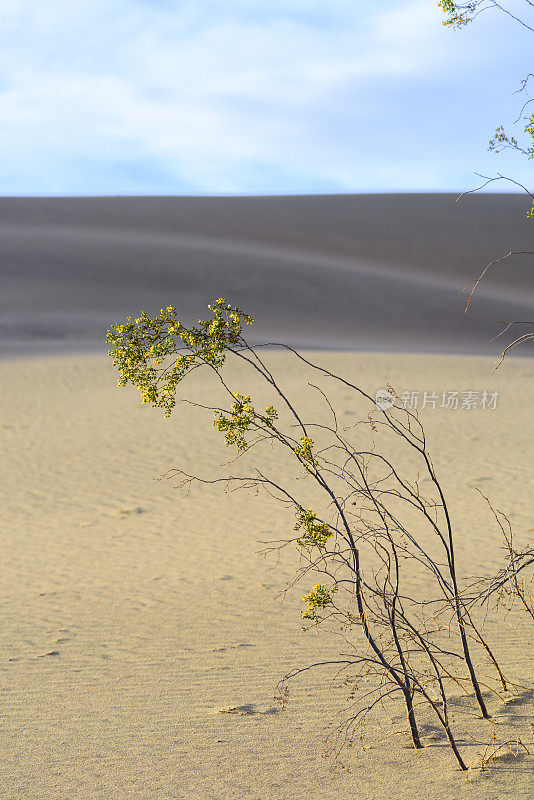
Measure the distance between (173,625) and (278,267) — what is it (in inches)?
954

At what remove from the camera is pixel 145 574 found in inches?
293

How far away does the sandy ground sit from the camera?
12.2ft

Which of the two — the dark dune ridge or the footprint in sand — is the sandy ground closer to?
the footprint in sand

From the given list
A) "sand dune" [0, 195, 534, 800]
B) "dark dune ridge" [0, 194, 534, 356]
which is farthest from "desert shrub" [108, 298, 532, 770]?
"dark dune ridge" [0, 194, 534, 356]

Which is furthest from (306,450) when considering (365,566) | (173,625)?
(365,566)

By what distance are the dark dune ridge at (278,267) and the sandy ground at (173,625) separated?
850 centimetres

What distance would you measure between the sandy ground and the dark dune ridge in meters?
8.50

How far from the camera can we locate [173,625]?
609 centimetres

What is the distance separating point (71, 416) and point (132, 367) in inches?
419

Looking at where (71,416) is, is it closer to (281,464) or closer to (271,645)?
(281,464)

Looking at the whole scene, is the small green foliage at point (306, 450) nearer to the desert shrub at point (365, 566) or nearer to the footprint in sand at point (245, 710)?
the desert shrub at point (365, 566)

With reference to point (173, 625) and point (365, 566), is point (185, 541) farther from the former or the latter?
point (173, 625)

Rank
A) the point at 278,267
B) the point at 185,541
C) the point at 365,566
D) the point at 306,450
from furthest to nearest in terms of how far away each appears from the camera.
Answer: the point at 278,267 → the point at 185,541 → the point at 365,566 → the point at 306,450

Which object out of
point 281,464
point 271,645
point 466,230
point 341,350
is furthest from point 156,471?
point 466,230
